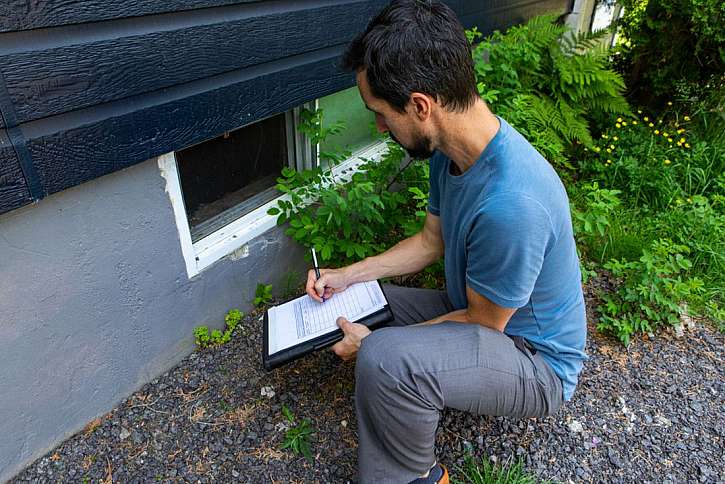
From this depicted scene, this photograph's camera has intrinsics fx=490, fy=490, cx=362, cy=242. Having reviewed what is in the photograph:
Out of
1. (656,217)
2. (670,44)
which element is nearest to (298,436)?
(656,217)

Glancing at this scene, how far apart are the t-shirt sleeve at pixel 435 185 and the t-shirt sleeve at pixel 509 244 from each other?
0.39m

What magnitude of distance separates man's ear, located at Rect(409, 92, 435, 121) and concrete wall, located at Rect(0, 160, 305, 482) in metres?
1.06

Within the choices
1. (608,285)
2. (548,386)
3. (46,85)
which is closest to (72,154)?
(46,85)

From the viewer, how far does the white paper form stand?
184cm

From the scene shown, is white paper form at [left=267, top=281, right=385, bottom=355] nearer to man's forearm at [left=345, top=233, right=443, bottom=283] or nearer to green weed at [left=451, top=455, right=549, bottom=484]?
man's forearm at [left=345, top=233, right=443, bottom=283]

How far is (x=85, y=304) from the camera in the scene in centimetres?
178

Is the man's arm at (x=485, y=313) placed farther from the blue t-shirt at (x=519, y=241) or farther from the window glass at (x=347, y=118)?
the window glass at (x=347, y=118)

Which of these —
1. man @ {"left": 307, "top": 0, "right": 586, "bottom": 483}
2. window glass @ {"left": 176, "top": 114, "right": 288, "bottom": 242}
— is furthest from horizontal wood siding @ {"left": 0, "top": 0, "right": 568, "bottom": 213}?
man @ {"left": 307, "top": 0, "right": 586, "bottom": 483}

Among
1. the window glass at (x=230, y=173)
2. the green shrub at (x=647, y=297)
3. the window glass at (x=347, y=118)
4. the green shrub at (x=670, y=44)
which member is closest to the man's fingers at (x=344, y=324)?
the window glass at (x=230, y=173)

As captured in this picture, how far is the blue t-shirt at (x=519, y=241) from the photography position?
4.35 ft

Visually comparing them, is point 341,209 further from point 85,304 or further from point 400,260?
point 85,304

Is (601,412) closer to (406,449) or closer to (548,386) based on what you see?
(548,386)

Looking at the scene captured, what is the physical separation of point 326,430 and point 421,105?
1.37 m

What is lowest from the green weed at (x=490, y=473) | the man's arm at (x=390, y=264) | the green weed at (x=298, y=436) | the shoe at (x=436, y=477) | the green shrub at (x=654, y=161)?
the green weed at (x=490, y=473)
